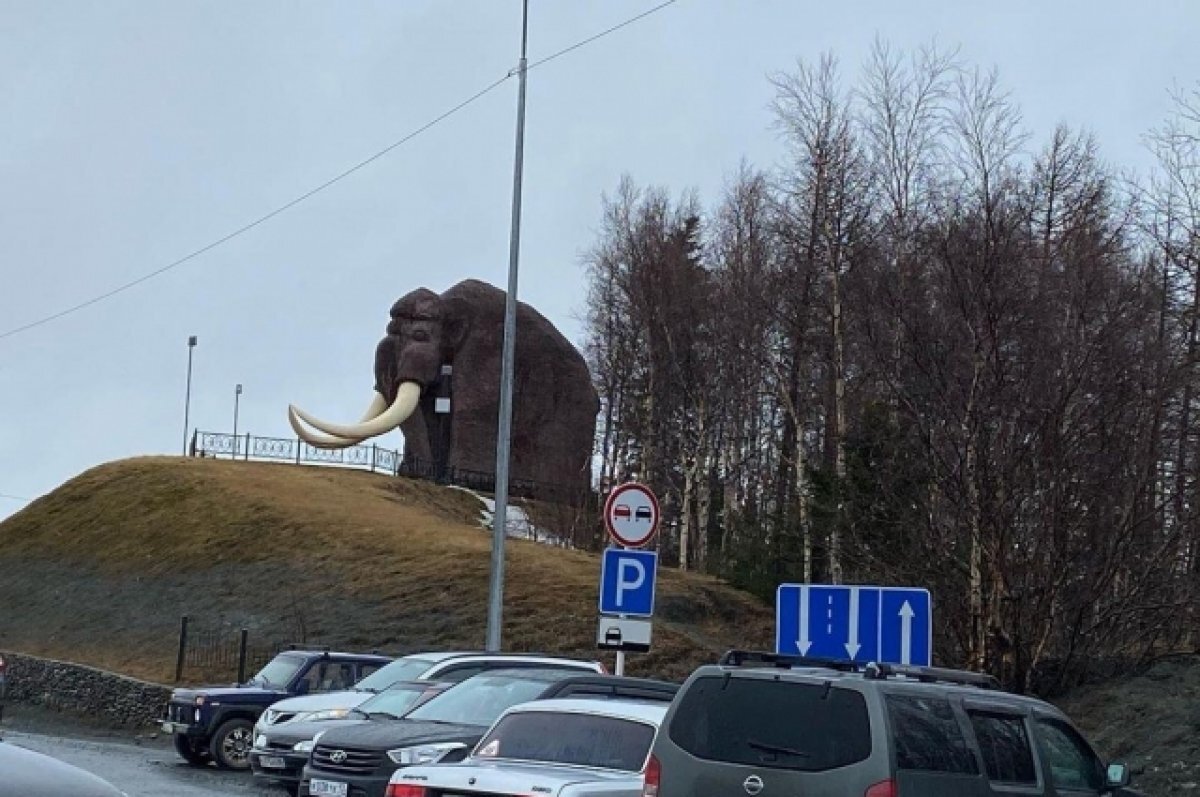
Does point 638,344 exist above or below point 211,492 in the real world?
above

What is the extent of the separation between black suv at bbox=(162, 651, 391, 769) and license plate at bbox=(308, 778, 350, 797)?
879 centimetres

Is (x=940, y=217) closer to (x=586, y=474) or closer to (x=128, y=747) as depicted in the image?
(x=128, y=747)

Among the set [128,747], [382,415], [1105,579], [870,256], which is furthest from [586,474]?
[1105,579]

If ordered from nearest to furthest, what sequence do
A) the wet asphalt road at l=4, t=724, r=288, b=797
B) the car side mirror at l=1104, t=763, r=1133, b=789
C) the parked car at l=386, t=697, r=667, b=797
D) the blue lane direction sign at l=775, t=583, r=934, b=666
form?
the car side mirror at l=1104, t=763, r=1133, b=789, the parked car at l=386, t=697, r=667, b=797, the blue lane direction sign at l=775, t=583, r=934, b=666, the wet asphalt road at l=4, t=724, r=288, b=797

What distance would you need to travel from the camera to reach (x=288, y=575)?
45.5 metres

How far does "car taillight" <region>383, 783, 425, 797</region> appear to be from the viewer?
38.4 ft

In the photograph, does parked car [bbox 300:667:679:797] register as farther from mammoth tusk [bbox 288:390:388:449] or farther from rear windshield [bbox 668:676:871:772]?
mammoth tusk [bbox 288:390:388:449]

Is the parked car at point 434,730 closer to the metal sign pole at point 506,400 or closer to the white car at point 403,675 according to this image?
the white car at point 403,675

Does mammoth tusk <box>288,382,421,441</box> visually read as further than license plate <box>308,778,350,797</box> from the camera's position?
Yes

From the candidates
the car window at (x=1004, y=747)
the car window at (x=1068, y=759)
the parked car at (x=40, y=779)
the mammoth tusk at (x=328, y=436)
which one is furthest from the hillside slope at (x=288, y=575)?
the parked car at (x=40, y=779)

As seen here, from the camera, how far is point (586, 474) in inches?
2397

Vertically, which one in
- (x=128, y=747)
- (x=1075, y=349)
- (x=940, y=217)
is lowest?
(x=128, y=747)

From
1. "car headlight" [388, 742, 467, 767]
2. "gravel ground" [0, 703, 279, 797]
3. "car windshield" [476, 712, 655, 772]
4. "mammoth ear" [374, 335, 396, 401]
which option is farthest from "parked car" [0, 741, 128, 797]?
"mammoth ear" [374, 335, 396, 401]

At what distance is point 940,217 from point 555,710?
17805mm
